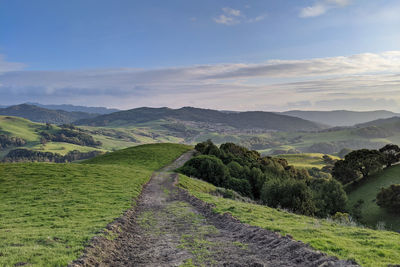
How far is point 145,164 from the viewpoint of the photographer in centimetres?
7069

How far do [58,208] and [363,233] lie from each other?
2623cm

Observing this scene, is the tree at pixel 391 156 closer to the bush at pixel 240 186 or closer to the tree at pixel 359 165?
the tree at pixel 359 165

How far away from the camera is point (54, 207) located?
24.9 m

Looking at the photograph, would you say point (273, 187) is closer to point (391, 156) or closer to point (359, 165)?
point (359, 165)

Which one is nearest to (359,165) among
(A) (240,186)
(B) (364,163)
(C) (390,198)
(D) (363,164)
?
(D) (363,164)

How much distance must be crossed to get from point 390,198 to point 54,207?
64.1 meters

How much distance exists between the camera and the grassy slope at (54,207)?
12.7 m

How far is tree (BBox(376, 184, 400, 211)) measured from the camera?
53419 mm

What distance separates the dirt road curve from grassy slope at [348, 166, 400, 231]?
49.0 m

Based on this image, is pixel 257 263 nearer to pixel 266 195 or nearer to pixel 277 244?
pixel 277 244

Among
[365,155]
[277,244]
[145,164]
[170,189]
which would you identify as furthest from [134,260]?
[365,155]

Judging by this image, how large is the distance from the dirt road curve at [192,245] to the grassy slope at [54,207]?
4.71 feet

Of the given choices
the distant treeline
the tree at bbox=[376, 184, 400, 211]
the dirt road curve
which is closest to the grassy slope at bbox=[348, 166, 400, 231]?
the tree at bbox=[376, 184, 400, 211]

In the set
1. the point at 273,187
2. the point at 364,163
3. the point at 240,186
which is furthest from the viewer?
the point at 364,163
